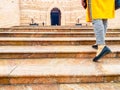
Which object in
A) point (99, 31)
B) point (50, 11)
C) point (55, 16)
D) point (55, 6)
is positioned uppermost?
point (55, 6)

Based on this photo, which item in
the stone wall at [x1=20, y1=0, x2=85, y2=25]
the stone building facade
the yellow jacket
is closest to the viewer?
the yellow jacket

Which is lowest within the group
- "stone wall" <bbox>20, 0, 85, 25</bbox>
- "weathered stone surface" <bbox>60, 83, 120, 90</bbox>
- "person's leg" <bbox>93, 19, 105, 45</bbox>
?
"weathered stone surface" <bbox>60, 83, 120, 90</bbox>

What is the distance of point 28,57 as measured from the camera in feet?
10.7

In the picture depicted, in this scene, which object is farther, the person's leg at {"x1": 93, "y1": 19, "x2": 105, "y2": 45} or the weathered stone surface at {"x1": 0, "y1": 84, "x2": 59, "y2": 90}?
the person's leg at {"x1": 93, "y1": 19, "x2": 105, "y2": 45}

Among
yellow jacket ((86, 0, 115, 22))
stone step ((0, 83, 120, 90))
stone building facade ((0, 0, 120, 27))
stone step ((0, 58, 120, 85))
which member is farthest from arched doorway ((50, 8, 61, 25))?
stone step ((0, 83, 120, 90))

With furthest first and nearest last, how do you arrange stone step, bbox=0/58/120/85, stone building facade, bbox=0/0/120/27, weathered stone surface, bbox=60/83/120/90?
1. stone building facade, bbox=0/0/120/27
2. stone step, bbox=0/58/120/85
3. weathered stone surface, bbox=60/83/120/90

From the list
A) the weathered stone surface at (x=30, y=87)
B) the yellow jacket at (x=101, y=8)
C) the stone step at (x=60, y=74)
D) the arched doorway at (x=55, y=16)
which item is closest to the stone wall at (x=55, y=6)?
the arched doorway at (x=55, y=16)

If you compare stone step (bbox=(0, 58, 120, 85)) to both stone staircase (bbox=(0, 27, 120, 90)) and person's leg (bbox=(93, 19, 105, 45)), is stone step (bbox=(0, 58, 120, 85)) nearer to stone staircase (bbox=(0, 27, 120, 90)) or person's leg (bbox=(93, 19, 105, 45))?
stone staircase (bbox=(0, 27, 120, 90))

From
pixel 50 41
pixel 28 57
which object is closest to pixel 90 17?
pixel 28 57

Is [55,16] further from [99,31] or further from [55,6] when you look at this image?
[99,31]

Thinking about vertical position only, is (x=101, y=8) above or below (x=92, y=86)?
above

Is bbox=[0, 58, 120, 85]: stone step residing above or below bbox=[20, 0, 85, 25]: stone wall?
below

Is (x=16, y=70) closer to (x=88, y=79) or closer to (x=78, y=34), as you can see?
(x=88, y=79)

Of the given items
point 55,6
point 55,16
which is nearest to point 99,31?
point 55,6
